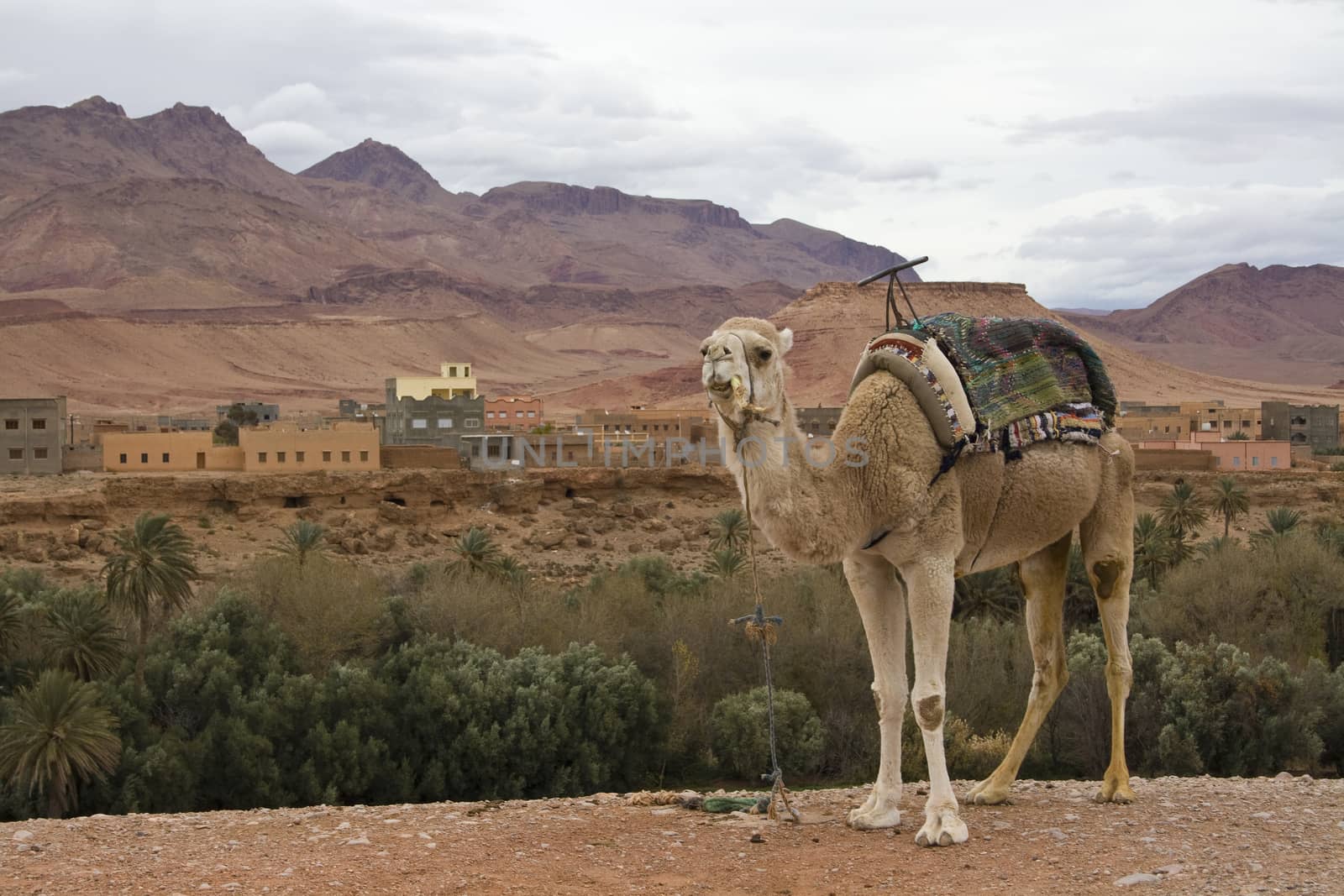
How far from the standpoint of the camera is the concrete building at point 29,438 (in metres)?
51.2

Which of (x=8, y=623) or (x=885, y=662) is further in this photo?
(x=8, y=623)

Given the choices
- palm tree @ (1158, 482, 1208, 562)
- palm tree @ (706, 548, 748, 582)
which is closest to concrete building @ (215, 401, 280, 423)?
palm tree @ (706, 548, 748, 582)

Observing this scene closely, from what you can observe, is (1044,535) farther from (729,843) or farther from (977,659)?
(977,659)

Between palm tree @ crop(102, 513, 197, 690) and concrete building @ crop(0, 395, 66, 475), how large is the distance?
29401 millimetres

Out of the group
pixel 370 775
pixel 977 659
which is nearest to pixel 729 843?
pixel 370 775

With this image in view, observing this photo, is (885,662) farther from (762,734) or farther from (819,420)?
(819,420)

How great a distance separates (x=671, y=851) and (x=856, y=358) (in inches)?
4801

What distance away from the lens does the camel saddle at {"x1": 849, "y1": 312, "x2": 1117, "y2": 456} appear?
875cm

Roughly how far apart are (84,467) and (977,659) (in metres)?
40.7

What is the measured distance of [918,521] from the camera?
8.45 meters

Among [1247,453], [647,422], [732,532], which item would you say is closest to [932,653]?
[732,532]

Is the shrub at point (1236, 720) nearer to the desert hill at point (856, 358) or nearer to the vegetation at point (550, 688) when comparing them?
the vegetation at point (550, 688)

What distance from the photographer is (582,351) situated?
643 feet

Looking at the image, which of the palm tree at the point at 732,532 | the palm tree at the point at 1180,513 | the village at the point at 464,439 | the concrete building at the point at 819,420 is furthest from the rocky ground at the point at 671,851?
the concrete building at the point at 819,420
